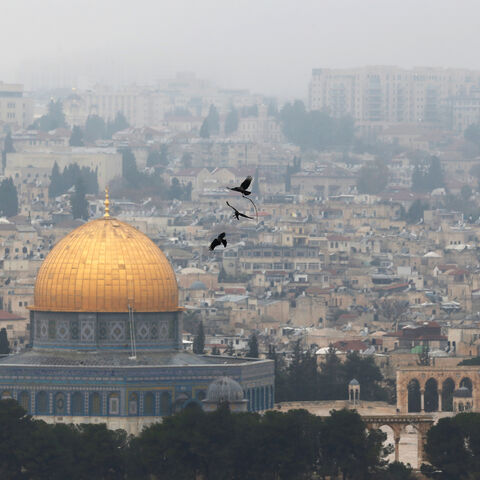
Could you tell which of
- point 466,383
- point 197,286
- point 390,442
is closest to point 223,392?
point 390,442

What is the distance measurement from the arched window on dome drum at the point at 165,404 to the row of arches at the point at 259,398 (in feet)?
7.64

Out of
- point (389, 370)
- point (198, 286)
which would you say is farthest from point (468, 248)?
point (389, 370)

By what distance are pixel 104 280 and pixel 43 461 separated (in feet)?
27.4

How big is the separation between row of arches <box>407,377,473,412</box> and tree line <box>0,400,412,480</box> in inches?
1052

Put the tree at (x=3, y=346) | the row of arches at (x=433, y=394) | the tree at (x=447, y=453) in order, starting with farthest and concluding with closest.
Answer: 1. the row of arches at (x=433, y=394)
2. the tree at (x=3, y=346)
3. the tree at (x=447, y=453)

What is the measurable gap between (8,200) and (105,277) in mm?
98157

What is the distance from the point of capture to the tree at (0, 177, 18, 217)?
180 metres

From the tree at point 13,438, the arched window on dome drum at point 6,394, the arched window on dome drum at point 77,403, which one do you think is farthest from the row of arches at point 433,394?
the tree at point 13,438

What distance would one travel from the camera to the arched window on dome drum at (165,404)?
82062 millimetres

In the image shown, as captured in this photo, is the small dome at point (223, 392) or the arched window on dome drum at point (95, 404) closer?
the small dome at point (223, 392)

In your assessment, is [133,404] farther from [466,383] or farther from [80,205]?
[80,205]

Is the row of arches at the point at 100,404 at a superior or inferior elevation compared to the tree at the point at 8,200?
inferior

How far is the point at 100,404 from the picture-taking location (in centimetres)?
8200

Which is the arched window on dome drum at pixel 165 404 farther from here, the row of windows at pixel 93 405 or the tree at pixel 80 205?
the tree at pixel 80 205
